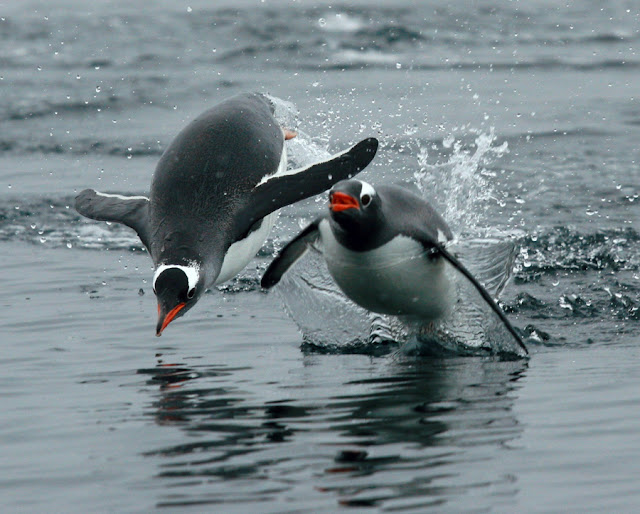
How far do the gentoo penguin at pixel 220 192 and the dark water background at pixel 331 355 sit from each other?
1.35ft

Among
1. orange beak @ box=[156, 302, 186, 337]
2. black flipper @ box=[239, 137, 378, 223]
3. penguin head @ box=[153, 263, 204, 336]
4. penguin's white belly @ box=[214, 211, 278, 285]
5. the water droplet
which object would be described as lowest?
the water droplet

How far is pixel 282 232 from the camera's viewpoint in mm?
8844

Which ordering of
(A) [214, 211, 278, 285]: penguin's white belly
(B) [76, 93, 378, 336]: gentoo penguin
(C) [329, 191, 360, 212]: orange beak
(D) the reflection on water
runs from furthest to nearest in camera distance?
(A) [214, 211, 278, 285]: penguin's white belly
(B) [76, 93, 378, 336]: gentoo penguin
(C) [329, 191, 360, 212]: orange beak
(D) the reflection on water

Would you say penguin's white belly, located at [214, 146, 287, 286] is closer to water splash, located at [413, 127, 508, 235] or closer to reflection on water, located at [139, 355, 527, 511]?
reflection on water, located at [139, 355, 527, 511]

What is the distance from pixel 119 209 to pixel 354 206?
2301mm

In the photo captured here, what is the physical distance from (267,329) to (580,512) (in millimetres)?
3135

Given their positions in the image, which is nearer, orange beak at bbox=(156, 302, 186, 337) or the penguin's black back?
orange beak at bbox=(156, 302, 186, 337)

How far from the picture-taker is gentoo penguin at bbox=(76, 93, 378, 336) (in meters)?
6.14

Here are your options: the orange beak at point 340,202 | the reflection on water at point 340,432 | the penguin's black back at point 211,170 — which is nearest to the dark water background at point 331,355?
the reflection on water at point 340,432

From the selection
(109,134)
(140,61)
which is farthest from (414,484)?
(140,61)

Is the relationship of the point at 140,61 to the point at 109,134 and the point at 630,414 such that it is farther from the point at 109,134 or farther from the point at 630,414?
the point at 630,414

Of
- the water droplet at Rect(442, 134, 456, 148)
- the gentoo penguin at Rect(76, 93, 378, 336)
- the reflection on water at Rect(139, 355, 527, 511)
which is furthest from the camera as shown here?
the water droplet at Rect(442, 134, 456, 148)

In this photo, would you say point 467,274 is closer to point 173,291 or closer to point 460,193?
point 173,291

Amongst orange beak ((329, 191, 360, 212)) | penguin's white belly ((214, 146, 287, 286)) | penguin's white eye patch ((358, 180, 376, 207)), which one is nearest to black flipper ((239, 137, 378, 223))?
penguin's white belly ((214, 146, 287, 286))
